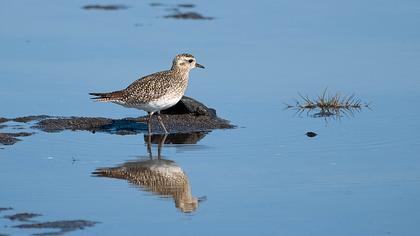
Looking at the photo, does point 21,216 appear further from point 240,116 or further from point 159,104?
point 240,116

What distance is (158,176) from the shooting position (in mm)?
13031

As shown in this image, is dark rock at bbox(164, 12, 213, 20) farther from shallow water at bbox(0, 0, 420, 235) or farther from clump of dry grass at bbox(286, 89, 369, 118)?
clump of dry grass at bbox(286, 89, 369, 118)

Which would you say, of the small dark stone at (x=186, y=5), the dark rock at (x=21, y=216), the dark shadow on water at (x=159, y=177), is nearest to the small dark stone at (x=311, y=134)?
the dark shadow on water at (x=159, y=177)

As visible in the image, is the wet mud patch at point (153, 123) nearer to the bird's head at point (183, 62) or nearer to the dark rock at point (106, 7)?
the bird's head at point (183, 62)

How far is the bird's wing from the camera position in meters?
15.7

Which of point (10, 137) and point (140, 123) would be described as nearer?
point (10, 137)

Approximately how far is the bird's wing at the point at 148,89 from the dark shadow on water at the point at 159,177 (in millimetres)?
1394

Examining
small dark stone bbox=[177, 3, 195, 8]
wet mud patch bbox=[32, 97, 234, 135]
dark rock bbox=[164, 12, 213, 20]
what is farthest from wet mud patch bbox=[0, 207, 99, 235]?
small dark stone bbox=[177, 3, 195, 8]

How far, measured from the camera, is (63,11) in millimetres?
24219

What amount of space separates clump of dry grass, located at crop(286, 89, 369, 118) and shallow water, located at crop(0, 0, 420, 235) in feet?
0.78

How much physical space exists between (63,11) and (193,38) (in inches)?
161

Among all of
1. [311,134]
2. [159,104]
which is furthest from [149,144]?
[311,134]

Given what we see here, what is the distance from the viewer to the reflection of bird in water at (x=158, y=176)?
1203 centimetres

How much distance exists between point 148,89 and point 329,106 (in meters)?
2.62
